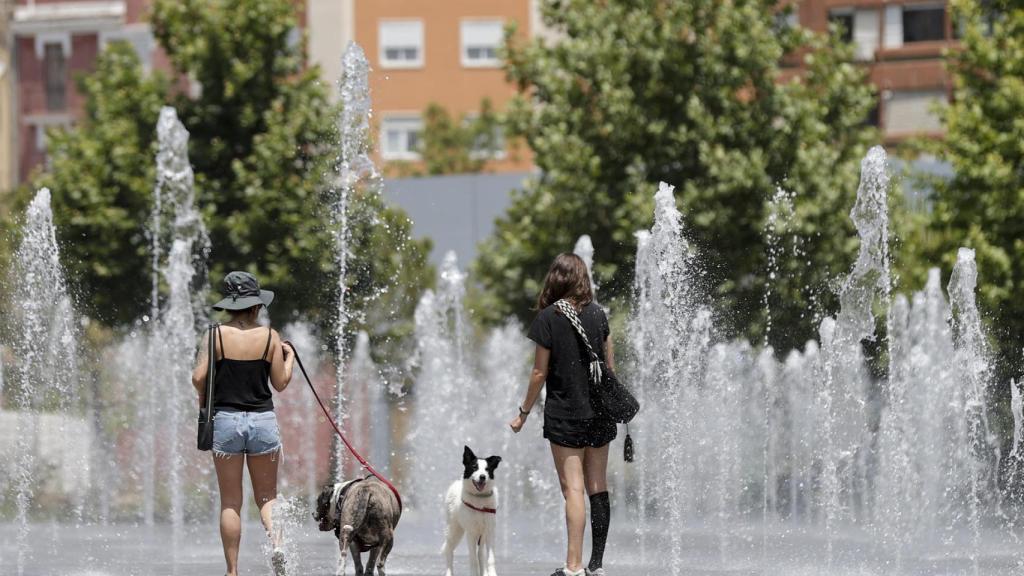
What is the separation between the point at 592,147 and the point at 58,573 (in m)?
16.2

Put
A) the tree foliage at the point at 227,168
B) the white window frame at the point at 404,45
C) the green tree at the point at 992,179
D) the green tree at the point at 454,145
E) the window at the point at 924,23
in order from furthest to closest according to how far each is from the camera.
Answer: the white window frame at the point at 404,45, the green tree at the point at 454,145, the window at the point at 924,23, the tree foliage at the point at 227,168, the green tree at the point at 992,179

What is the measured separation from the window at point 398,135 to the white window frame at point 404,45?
127 centimetres

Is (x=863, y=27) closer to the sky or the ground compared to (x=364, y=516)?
closer to the sky

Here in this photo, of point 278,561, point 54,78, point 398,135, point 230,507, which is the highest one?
point 54,78

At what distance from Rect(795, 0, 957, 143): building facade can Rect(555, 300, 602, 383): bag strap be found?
2932cm

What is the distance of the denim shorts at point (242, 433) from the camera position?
9.41 meters

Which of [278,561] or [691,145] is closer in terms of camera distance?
[278,561]

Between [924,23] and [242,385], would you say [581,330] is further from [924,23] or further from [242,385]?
[924,23]

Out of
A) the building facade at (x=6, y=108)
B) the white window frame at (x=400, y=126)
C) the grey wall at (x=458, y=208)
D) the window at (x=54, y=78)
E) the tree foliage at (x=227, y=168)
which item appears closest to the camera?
the tree foliage at (x=227, y=168)

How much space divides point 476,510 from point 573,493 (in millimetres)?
511

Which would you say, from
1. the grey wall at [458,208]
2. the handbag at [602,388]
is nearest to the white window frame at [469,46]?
the grey wall at [458,208]

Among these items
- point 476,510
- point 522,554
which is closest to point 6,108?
point 522,554

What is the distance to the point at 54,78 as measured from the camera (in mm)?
49031

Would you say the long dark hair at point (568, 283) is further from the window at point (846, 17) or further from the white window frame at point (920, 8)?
the white window frame at point (920, 8)
